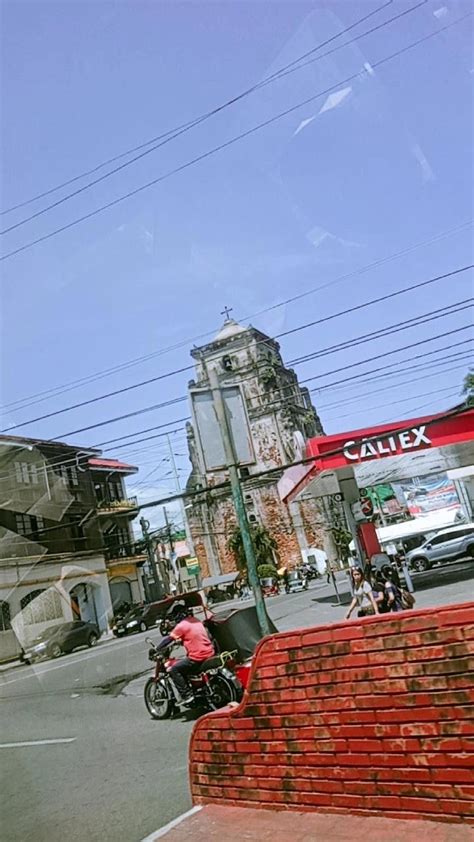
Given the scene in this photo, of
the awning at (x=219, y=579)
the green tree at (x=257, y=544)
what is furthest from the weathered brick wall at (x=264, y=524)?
the awning at (x=219, y=579)

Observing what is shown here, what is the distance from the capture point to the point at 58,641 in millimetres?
19875

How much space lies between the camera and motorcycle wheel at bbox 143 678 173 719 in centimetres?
757

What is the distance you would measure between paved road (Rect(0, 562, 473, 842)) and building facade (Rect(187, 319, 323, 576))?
3.15 metres

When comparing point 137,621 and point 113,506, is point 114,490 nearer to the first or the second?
point 113,506

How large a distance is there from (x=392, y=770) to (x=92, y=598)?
21.5 meters

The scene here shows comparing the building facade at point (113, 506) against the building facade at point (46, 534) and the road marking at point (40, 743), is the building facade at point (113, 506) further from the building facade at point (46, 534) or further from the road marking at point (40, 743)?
the road marking at point (40, 743)

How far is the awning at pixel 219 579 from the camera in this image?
2925 centimetres

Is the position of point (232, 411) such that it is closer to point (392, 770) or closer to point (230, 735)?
point (230, 735)

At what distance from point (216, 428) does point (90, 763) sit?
374cm

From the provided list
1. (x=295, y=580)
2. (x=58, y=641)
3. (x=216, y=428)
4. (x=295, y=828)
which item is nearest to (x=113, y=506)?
(x=58, y=641)

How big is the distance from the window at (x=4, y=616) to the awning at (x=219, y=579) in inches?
432

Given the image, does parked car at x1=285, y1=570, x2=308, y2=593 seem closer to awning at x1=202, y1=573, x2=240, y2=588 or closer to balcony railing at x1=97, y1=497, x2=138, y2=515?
awning at x1=202, y1=573, x2=240, y2=588

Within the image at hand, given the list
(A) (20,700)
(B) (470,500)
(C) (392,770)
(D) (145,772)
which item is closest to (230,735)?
(C) (392,770)

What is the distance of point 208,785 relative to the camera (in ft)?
12.6
